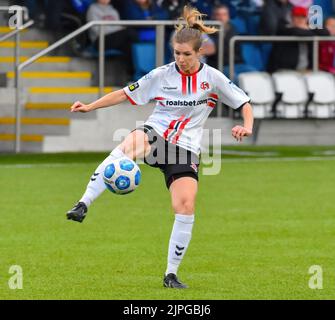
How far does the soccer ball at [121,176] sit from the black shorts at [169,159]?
0.57 feet

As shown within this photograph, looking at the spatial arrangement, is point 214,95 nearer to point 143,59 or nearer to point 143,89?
point 143,89


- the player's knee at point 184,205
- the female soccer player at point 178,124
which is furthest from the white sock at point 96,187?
the player's knee at point 184,205

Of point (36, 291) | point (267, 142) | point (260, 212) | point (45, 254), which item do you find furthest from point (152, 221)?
point (267, 142)

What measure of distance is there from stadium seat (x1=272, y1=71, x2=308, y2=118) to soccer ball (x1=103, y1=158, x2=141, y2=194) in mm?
15188

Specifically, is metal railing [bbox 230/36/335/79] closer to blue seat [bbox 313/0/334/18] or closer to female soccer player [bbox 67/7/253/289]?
blue seat [bbox 313/0/334/18]

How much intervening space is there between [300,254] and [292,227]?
214 centimetres

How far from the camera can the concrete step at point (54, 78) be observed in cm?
2528

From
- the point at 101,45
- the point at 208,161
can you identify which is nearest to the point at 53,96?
the point at 101,45

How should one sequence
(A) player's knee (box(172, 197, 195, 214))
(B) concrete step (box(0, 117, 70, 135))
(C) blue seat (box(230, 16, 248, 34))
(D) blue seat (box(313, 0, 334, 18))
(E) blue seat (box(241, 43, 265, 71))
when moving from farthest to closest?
(D) blue seat (box(313, 0, 334, 18)), (C) blue seat (box(230, 16, 248, 34)), (E) blue seat (box(241, 43, 265, 71)), (B) concrete step (box(0, 117, 70, 135)), (A) player's knee (box(172, 197, 195, 214))

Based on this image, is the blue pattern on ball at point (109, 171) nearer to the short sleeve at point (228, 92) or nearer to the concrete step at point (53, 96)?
the short sleeve at point (228, 92)

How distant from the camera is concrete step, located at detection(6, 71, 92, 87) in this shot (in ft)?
82.9

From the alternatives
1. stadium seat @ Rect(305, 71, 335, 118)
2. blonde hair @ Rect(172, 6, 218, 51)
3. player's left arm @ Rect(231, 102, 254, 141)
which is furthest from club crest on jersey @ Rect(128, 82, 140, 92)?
stadium seat @ Rect(305, 71, 335, 118)

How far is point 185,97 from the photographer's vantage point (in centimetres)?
1122
